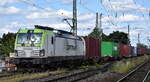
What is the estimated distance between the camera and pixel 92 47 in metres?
41.0

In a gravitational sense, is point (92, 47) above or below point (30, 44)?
below

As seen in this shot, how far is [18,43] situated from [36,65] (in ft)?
7.05

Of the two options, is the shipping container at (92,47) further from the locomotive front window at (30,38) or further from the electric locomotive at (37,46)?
the locomotive front window at (30,38)

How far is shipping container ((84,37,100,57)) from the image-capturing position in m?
39.0

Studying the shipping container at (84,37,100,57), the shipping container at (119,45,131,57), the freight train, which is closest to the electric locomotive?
the freight train

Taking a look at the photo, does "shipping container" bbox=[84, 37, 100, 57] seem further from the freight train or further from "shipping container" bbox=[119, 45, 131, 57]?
"shipping container" bbox=[119, 45, 131, 57]

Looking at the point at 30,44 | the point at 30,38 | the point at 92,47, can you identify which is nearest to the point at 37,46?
the point at 30,44

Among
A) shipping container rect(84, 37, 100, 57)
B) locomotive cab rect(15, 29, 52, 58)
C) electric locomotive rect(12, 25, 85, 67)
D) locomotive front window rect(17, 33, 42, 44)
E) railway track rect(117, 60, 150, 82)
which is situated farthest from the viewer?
shipping container rect(84, 37, 100, 57)

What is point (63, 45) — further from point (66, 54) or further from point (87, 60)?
point (87, 60)

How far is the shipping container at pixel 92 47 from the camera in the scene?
38987mm

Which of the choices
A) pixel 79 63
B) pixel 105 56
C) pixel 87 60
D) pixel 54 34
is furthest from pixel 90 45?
pixel 54 34

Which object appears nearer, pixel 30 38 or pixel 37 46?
pixel 37 46

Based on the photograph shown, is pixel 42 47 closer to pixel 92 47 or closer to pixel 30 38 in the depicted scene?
pixel 30 38

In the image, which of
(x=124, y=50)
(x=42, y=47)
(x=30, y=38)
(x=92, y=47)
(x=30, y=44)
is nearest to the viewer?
(x=42, y=47)
